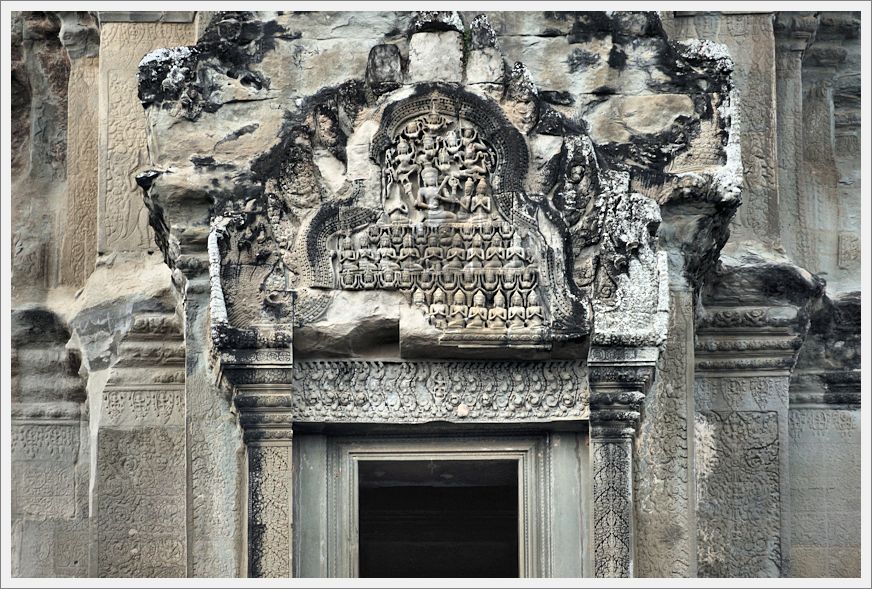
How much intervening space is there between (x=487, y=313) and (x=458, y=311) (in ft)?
0.45

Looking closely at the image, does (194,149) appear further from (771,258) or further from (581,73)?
(771,258)

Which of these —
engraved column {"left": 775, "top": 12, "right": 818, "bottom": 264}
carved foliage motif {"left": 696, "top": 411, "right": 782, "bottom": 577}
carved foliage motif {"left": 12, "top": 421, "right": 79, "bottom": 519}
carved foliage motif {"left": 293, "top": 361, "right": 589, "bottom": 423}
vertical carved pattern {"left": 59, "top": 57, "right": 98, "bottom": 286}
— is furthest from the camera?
vertical carved pattern {"left": 59, "top": 57, "right": 98, "bottom": 286}

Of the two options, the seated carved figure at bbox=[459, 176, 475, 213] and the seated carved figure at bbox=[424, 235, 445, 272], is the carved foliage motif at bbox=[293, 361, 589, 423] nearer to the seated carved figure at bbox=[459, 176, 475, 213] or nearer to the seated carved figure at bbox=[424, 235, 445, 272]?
the seated carved figure at bbox=[424, 235, 445, 272]

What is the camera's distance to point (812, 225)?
12.0 metres

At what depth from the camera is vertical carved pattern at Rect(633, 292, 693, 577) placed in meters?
10.2

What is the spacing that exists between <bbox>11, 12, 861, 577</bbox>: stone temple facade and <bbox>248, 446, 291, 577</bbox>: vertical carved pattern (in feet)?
0.05

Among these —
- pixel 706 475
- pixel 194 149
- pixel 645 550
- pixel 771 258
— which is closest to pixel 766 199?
pixel 771 258

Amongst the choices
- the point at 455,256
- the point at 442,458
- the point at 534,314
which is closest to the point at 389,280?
the point at 455,256

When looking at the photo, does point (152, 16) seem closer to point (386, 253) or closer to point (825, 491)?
point (386, 253)

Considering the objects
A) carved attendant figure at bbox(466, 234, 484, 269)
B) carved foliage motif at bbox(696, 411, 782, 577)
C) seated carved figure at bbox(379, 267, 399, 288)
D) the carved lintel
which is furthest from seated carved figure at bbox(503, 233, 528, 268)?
carved foliage motif at bbox(696, 411, 782, 577)

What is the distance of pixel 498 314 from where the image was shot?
9.92m

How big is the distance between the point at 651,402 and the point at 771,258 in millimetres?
1434

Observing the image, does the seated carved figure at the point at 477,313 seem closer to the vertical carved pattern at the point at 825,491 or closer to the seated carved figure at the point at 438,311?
the seated carved figure at the point at 438,311

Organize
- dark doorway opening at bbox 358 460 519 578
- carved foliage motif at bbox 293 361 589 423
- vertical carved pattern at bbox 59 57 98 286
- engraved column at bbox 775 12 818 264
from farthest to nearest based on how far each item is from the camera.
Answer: dark doorway opening at bbox 358 460 519 578 → vertical carved pattern at bbox 59 57 98 286 → engraved column at bbox 775 12 818 264 → carved foliage motif at bbox 293 361 589 423
